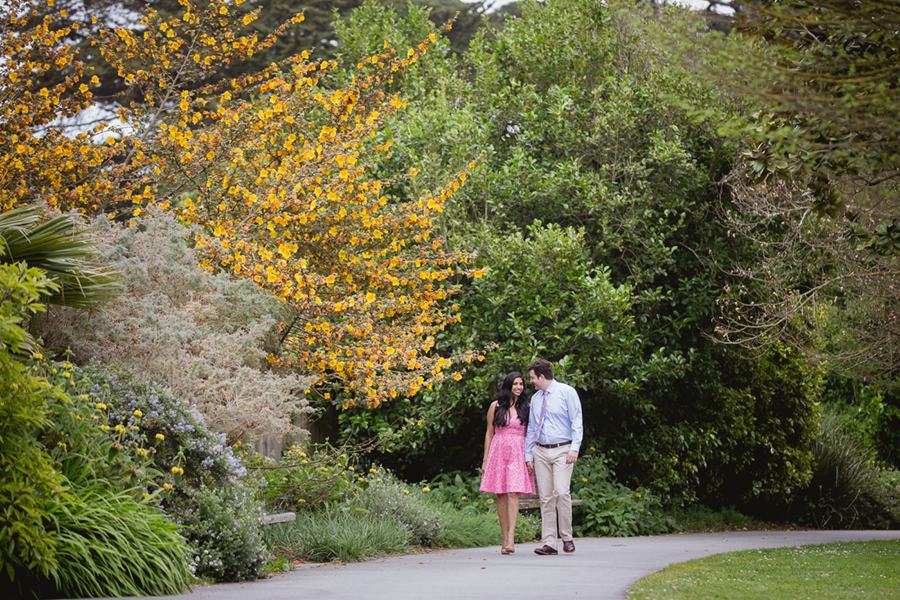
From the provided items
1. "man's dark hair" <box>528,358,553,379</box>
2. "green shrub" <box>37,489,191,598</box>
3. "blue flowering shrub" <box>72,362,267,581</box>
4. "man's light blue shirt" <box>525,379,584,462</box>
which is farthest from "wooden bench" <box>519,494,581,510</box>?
"green shrub" <box>37,489,191,598</box>

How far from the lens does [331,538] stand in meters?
7.64

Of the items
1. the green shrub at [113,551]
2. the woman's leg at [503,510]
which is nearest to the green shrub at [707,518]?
the woman's leg at [503,510]

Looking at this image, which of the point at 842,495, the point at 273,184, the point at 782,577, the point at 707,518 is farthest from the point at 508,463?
the point at 842,495

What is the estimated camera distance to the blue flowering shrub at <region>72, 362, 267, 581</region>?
20.0 feet

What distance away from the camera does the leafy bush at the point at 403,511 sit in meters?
8.66

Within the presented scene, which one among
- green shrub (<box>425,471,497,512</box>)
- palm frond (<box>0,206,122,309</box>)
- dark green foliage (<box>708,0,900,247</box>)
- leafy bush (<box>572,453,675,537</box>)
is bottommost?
leafy bush (<box>572,453,675,537</box>)

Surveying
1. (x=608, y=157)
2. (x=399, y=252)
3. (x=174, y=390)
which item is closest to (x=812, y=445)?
(x=608, y=157)

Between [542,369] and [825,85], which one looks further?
[542,369]

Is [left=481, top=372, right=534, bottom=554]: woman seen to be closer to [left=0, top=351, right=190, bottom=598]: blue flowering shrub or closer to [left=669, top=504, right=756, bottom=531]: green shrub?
[left=0, top=351, right=190, bottom=598]: blue flowering shrub

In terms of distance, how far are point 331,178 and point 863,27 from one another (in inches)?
245

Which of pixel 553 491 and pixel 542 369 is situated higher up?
pixel 542 369

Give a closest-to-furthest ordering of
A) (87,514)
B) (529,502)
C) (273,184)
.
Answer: (87,514), (273,184), (529,502)

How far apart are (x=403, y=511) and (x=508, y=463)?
1.19 meters

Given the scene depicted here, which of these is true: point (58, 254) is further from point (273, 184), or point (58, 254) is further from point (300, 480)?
point (300, 480)
